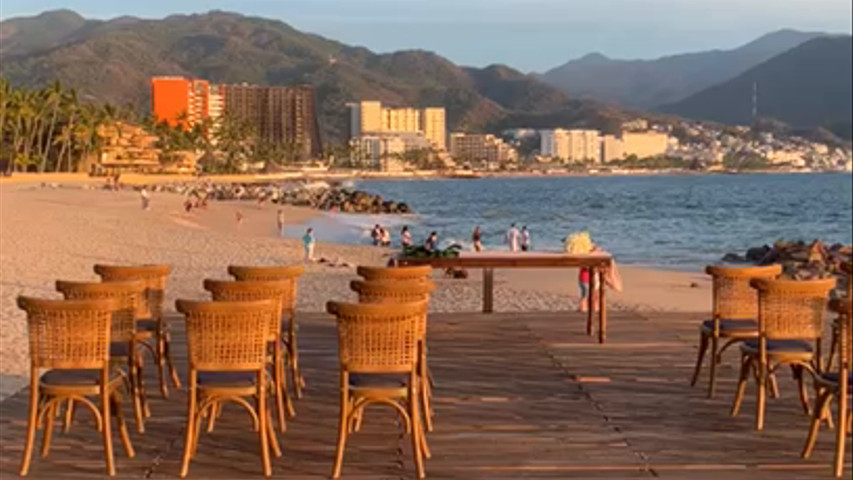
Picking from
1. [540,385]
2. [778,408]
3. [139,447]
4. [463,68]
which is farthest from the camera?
[463,68]

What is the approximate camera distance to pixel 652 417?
5.98 metres

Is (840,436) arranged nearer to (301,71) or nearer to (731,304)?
(731,304)

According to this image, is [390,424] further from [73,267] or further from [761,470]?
[73,267]

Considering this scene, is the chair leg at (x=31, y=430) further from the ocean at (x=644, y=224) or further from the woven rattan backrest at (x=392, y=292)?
the ocean at (x=644, y=224)

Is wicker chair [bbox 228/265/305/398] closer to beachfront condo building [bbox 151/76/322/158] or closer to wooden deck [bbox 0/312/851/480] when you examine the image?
wooden deck [bbox 0/312/851/480]

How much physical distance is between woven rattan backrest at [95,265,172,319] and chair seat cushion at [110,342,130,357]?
68 cm

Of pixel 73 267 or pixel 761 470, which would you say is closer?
pixel 761 470

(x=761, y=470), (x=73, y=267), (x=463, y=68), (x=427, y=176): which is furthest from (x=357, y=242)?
(x=463, y=68)

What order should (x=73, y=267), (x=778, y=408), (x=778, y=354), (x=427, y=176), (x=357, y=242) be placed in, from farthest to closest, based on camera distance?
(x=427, y=176), (x=357, y=242), (x=73, y=267), (x=778, y=408), (x=778, y=354)

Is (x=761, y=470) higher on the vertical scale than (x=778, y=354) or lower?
lower

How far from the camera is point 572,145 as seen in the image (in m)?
168

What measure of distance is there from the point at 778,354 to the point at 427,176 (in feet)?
482

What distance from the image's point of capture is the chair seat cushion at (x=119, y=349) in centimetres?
566

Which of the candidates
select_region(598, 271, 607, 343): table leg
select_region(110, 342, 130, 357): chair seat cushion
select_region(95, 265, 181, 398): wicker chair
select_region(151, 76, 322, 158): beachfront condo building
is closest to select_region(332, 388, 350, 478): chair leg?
select_region(110, 342, 130, 357): chair seat cushion
